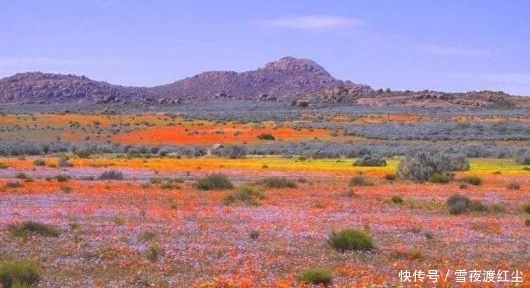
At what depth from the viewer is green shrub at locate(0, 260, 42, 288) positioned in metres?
13.3

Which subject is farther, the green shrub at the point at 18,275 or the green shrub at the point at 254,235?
the green shrub at the point at 254,235

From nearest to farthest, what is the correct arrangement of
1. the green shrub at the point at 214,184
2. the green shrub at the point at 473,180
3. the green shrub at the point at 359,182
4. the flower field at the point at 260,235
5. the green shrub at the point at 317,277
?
the green shrub at the point at 317,277, the flower field at the point at 260,235, the green shrub at the point at 214,184, the green shrub at the point at 359,182, the green shrub at the point at 473,180

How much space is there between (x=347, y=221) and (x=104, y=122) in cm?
9836

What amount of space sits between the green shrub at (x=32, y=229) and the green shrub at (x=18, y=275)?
17.7ft

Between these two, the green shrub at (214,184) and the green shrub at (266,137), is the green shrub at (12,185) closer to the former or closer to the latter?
the green shrub at (214,184)

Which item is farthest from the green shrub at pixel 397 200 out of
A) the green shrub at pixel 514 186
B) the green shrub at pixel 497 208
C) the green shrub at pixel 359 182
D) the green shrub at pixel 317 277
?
the green shrub at pixel 317 277

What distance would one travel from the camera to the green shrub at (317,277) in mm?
13867

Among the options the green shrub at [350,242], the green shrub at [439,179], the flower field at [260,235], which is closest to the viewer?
the flower field at [260,235]

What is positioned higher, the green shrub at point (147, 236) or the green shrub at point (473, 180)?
the green shrub at point (147, 236)

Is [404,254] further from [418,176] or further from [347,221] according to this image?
[418,176]

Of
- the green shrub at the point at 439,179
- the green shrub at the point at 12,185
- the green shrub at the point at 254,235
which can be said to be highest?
the green shrub at the point at 254,235

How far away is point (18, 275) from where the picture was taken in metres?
13.6

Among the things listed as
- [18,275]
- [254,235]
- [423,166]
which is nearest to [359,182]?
[423,166]

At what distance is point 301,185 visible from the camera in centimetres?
3797
